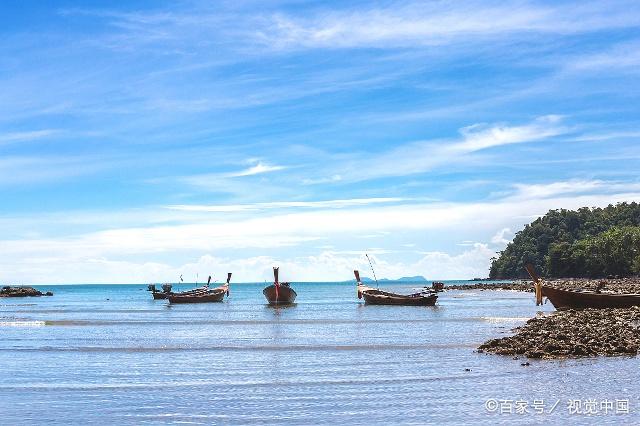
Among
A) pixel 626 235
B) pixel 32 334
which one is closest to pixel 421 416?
pixel 32 334

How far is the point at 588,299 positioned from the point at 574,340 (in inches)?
1001

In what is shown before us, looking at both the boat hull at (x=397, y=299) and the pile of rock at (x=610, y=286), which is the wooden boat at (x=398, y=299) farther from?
the pile of rock at (x=610, y=286)

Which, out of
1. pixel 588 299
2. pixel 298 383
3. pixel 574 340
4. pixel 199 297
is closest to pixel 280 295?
pixel 199 297

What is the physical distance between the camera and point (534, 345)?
104ft

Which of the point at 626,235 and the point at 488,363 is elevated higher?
the point at 626,235

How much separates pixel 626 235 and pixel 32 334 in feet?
551

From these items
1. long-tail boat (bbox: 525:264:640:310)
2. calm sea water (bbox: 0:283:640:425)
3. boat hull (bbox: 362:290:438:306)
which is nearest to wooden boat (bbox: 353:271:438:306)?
boat hull (bbox: 362:290:438:306)

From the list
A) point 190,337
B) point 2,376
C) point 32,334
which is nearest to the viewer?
point 2,376

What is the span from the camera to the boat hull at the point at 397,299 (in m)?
91.8

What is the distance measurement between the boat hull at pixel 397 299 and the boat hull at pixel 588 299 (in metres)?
31.6

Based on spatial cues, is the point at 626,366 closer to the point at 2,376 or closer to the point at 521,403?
the point at 521,403

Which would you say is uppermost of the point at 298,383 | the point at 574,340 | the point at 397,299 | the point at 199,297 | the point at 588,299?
the point at 588,299

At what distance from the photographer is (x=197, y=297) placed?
119125 millimetres

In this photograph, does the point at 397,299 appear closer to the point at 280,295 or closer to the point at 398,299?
the point at 398,299
